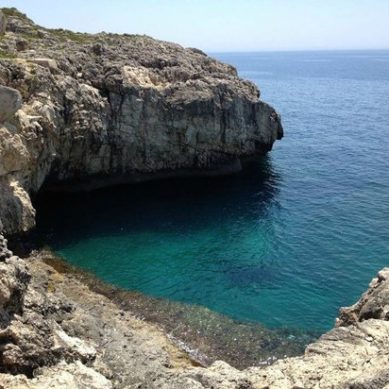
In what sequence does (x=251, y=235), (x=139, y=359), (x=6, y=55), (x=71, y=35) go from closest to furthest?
1. (x=139, y=359)
2. (x=251, y=235)
3. (x=6, y=55)
4. (x=71, y=35)

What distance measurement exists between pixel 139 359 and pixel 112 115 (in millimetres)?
36677

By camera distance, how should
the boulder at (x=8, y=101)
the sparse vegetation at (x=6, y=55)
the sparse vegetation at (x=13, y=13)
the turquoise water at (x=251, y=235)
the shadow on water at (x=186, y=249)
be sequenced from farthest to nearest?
the sparse vegetation at (x=13, y=13) → the sparse vegetation at (x=6, y=55) → the turquoise water at (x=251, y=235) → the boulder at (x=8, y=101) → the shadow on water at (x=186, y=249)

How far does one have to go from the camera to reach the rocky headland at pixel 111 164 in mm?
20906

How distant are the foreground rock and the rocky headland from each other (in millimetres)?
66

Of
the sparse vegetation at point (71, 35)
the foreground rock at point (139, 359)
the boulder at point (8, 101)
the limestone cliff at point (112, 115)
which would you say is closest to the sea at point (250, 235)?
the limestone cliff at point (112, 115)

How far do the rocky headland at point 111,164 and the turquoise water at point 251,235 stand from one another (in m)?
4.16

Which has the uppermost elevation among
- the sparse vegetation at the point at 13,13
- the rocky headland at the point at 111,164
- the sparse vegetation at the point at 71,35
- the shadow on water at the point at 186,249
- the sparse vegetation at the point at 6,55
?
the sparse vegetation at the point at 13,13

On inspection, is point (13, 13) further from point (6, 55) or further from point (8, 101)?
point (8, 101)

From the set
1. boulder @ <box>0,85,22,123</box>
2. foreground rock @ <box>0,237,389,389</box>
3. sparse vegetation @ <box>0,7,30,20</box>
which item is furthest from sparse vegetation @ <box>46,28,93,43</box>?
foreground rock @ <box>0,237,389,389</box>

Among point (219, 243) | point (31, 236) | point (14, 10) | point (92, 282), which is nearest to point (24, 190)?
point (31, 236)

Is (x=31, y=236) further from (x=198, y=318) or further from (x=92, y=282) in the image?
(x=198, y=318)

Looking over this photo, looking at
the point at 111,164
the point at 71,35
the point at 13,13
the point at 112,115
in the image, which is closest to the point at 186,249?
the point at 111,164

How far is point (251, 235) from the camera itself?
51.2m

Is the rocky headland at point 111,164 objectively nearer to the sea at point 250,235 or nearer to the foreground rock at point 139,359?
the foreground rock at point 139,359
